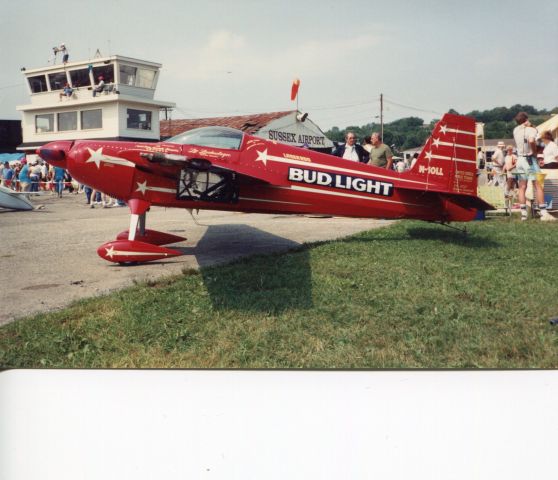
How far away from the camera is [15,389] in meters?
2.77

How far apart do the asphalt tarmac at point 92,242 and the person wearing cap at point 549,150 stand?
2.42 meters

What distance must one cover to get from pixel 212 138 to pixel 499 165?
3.10m

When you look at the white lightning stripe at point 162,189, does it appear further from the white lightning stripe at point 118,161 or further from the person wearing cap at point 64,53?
the person wearing cap at point 64,53

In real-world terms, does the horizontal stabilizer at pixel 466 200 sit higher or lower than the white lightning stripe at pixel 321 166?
lower

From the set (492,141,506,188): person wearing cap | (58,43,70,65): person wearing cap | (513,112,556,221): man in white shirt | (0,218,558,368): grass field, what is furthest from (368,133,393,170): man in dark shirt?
(58,43,70,65): person wearing cap

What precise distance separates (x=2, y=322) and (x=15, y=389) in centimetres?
47

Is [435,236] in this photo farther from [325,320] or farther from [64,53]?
[64,53]

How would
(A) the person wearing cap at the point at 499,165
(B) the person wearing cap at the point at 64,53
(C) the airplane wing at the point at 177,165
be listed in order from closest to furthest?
(B) the person wearing cap at the point at 64,53
(C) the airplane wing at the point at 177,165
(A) the person wearing cap at the point at 499,165

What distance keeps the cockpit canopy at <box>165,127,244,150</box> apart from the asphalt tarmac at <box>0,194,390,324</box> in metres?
1.27

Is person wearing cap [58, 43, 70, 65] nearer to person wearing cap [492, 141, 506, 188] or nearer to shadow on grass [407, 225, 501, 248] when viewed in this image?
person wearing cap [492, 141, 506, 188]

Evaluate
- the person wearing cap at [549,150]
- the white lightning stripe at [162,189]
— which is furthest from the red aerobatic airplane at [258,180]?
the person wearing cap at [549,150]

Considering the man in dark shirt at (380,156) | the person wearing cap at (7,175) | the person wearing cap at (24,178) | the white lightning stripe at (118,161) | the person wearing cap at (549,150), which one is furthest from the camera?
the man in dark shirt at (380,156)

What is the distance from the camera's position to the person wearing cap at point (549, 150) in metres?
3.49
